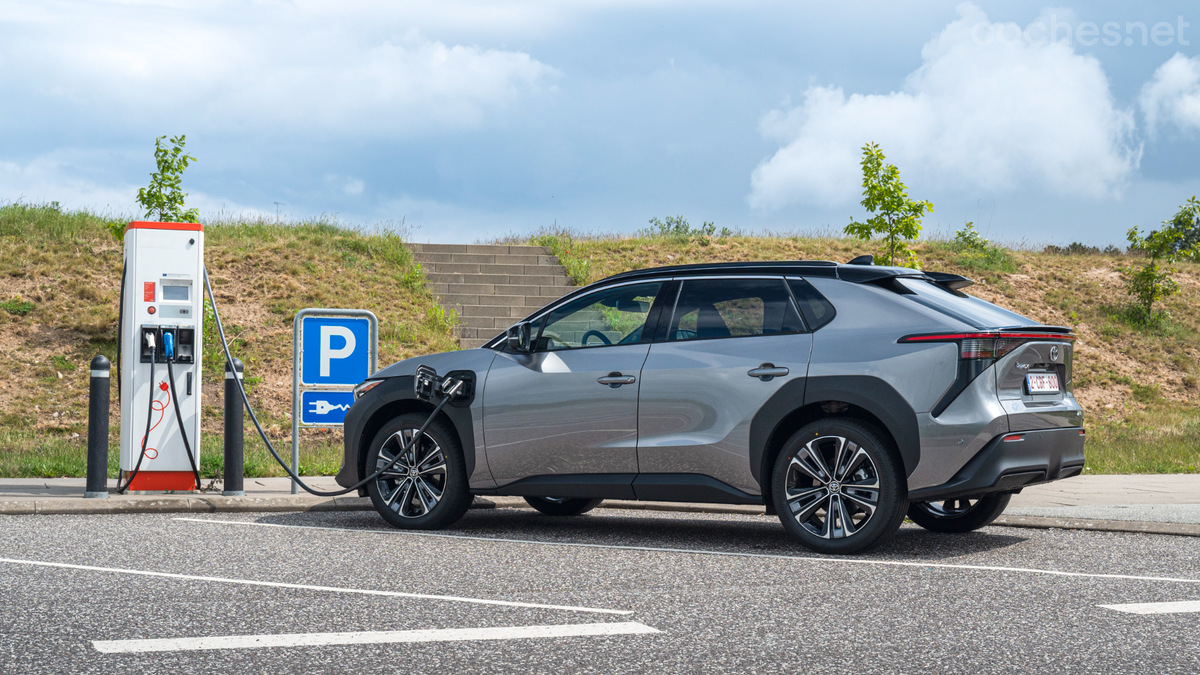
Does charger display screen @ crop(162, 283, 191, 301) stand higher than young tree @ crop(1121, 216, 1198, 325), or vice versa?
young tree @ crop(1121, 216, 1198, 325)

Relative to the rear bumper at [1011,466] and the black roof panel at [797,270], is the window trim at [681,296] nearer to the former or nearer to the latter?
the black roof panel at [797,270]

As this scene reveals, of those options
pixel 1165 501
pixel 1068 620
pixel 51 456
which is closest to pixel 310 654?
pixel 1068 620

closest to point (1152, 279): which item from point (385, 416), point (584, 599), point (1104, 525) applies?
point (1104, 525)

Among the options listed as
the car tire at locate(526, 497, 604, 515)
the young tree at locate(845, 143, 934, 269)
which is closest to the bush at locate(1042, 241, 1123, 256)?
the young tree at locate(845, 143, 934, 269)

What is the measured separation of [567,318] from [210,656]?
4096mm

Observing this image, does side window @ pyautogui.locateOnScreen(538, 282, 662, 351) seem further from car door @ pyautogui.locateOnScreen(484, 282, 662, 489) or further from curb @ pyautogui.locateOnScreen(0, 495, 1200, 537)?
curb @ pyautogui.locateOnScreen(0, 495, 1200, 537)

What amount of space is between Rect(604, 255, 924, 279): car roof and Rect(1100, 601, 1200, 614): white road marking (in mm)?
2304

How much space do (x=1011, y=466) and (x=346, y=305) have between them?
16.8 metres

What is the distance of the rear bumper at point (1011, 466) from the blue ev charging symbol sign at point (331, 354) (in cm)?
Result: 538

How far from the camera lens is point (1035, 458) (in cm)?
654

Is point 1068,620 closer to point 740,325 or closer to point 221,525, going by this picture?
point 740,325

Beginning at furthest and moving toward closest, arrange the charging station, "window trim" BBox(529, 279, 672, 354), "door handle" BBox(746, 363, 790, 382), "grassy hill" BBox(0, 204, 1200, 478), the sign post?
1. "grassy hill" BBox(0, 204, 1200, 478)
2. the sign post
3. the charging station
4. "window trim" BBox(529, 279, 672, 354)
5. "door handle" BBox(746, 363, 790, 382)

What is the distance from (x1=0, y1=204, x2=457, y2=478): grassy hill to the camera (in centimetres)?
1711

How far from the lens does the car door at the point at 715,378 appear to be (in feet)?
22.5
